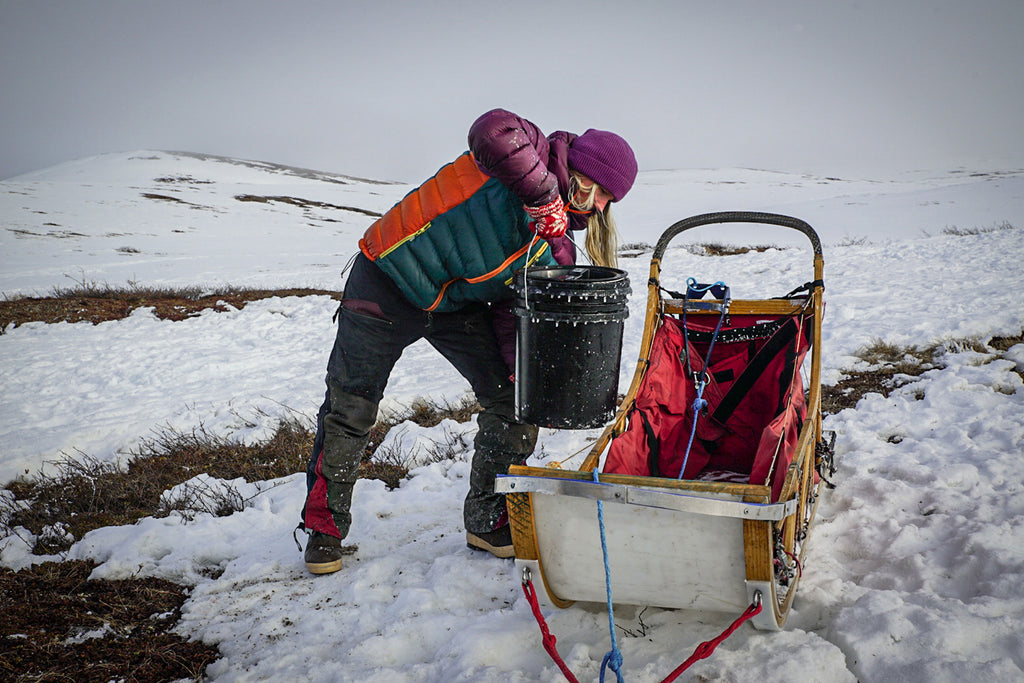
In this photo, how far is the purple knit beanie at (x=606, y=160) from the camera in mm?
2576

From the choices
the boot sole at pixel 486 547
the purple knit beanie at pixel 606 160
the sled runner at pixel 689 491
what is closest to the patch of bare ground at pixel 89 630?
the boot sole at pixel 486 547

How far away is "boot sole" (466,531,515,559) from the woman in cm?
1

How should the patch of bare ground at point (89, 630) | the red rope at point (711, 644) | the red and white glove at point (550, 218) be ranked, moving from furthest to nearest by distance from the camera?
the red and white glove at point (550, 218) → the patch of bare ground at point (89, 630) → the red rope at point (711, 644)

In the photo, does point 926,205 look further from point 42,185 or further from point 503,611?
point 42,185

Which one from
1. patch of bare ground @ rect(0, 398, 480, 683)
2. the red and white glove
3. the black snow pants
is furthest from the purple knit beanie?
patch of bare ground @ rect(0, 398, 480, 683)

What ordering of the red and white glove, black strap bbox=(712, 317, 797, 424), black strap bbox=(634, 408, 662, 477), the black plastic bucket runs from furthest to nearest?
black strap bbox=(712, 317, 797, 424) < black strap bbox=(634, 408, 662, 477) < the black plastic bucket < the red and white glove

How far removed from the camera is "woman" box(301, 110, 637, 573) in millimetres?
2498

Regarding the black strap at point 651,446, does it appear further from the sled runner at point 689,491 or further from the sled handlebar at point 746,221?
the sled handlebar at point 746,221

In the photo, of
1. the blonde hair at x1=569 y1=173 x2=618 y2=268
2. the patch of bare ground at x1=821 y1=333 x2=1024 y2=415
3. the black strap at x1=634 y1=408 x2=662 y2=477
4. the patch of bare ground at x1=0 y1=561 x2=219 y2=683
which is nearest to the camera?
the patch of bare ground at x1=0 y1=561 x2=219 y2=683

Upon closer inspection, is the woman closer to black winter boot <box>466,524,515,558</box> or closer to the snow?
black winter boot <box>466,524,515,558</box>

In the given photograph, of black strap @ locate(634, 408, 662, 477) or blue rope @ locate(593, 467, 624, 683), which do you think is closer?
blue rope @ locate(593, 467, 624, 683)

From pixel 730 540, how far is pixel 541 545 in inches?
23.1

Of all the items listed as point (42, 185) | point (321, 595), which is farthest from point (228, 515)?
point (42, 185)

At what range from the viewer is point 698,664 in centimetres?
201
